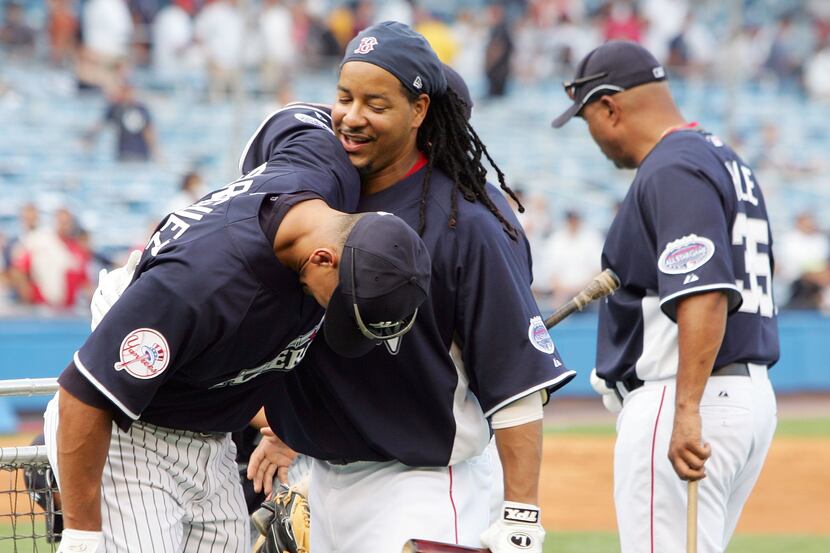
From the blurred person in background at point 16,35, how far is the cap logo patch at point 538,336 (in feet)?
47.4

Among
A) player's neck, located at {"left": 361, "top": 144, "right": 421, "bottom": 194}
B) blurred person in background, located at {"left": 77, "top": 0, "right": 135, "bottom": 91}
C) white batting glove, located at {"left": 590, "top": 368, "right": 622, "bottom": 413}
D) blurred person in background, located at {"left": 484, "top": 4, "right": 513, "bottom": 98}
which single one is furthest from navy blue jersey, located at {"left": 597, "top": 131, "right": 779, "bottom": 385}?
blurred person in background, located at {"left": 484, "top": 4, "right": 513, "bottom": 98}

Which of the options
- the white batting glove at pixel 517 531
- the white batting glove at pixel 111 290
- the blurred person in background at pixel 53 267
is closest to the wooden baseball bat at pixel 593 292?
the white batting glove at pixel 517 531

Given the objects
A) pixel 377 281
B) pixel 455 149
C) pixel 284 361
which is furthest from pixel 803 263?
pixel 377 281

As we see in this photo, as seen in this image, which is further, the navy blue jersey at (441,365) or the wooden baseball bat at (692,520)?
the wooden baseball bat at (692,520)

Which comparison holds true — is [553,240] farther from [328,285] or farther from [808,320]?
[328,285]

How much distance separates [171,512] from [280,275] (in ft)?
2.80

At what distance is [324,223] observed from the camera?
3334 millimetres

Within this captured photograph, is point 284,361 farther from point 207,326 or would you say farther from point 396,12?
point 396,12

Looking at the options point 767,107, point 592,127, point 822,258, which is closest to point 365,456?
point 592,127

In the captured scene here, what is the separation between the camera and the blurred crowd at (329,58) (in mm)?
13422

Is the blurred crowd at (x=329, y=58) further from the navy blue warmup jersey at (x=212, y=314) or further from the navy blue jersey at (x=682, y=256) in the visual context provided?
the navy blue warmup jersey at (x=212, y=314)

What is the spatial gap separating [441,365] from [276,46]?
14320 millimetres

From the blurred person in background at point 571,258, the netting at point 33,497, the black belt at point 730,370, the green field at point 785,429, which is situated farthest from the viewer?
the blurred person in background at point 571,258

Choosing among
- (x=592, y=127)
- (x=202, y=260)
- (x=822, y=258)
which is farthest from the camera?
(x=822, y=258)
